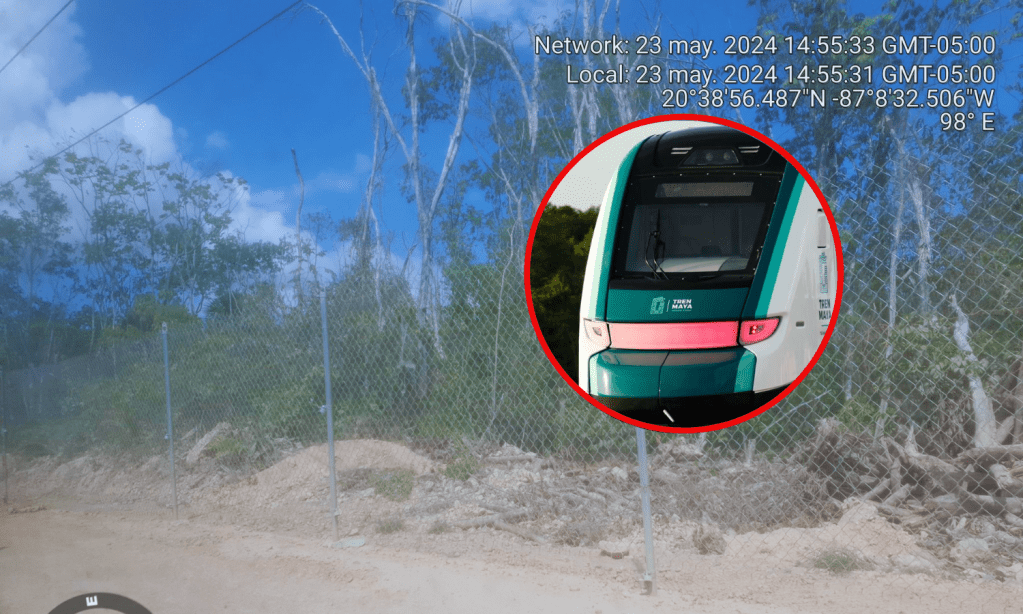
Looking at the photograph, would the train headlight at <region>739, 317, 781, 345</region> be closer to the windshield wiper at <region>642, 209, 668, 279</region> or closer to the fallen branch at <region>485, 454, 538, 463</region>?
the windshield wiper at <region>642, 209, 668, 279</region>

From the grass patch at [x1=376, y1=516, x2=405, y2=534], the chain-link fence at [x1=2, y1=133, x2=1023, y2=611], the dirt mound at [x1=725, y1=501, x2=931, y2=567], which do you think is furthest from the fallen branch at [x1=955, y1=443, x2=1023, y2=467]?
the grass patch at [x1=376, y1=516, x2=405, y2=534]

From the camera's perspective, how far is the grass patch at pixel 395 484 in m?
6.06

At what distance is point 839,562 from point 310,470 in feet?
16.8

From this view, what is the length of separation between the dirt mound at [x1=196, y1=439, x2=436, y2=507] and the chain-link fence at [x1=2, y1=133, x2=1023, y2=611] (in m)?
0.02

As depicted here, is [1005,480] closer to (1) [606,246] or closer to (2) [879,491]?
(2) [879,491]

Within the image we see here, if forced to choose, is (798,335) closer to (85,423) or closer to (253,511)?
(253,511)

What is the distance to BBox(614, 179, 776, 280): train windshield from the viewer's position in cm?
251

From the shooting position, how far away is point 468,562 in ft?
14.9

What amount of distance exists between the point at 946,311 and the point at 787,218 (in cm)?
173

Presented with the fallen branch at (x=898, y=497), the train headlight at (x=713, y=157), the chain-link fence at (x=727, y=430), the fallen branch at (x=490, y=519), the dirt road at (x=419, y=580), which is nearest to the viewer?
the train headlight at (x=713, y=157)

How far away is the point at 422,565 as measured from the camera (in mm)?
4582

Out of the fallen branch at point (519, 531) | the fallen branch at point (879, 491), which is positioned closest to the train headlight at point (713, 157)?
the fallen branch at point (879, 491)

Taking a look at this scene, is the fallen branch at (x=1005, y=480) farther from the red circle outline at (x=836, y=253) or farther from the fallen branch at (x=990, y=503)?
the red circle outline at (x=836, y=253)

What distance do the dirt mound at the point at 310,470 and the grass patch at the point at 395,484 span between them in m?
0.06
